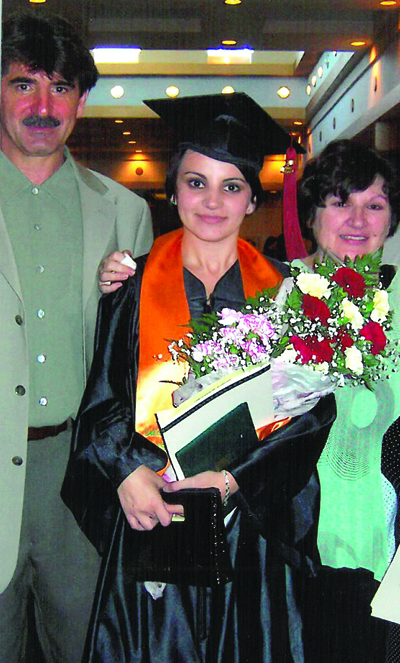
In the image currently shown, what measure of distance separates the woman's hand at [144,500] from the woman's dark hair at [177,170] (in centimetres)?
74

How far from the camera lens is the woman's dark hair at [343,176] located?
221 cm

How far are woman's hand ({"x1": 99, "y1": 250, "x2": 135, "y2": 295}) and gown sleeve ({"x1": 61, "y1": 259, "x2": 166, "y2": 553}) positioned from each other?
2 centimetres

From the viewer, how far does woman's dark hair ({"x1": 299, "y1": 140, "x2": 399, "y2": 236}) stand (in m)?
2.21

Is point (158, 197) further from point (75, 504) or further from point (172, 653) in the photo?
point (172, 653)

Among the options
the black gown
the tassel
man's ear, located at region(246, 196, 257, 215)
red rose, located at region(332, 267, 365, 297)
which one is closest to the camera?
red rose, located at region(332, 267, 365, 297)

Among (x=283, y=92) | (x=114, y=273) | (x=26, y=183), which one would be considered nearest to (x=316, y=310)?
(x=114, y=273)

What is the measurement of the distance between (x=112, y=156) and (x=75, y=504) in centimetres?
150

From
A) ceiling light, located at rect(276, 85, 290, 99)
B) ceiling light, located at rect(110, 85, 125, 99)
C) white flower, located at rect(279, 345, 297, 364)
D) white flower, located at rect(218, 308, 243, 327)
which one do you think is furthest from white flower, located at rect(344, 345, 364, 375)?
ceiling light, located at rect(110, 85, 125, 99)

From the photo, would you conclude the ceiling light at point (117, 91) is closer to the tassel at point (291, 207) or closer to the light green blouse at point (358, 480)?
the tassel at point (291, 207)

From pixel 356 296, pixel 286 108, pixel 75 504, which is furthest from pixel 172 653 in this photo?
pixel 286 108

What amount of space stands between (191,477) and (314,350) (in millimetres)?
382

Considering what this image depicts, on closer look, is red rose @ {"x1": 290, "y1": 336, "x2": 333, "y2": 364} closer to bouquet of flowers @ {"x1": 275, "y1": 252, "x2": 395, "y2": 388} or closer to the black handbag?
bouquet of flowers @ {"x1": 275, "y1": 252, "x2": 395, "y2": 388}

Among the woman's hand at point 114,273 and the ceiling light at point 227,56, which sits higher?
the ceiling light at point 227,56

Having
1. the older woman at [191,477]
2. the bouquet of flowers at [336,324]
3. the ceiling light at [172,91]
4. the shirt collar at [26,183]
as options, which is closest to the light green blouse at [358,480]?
the older woman at [191,477]
